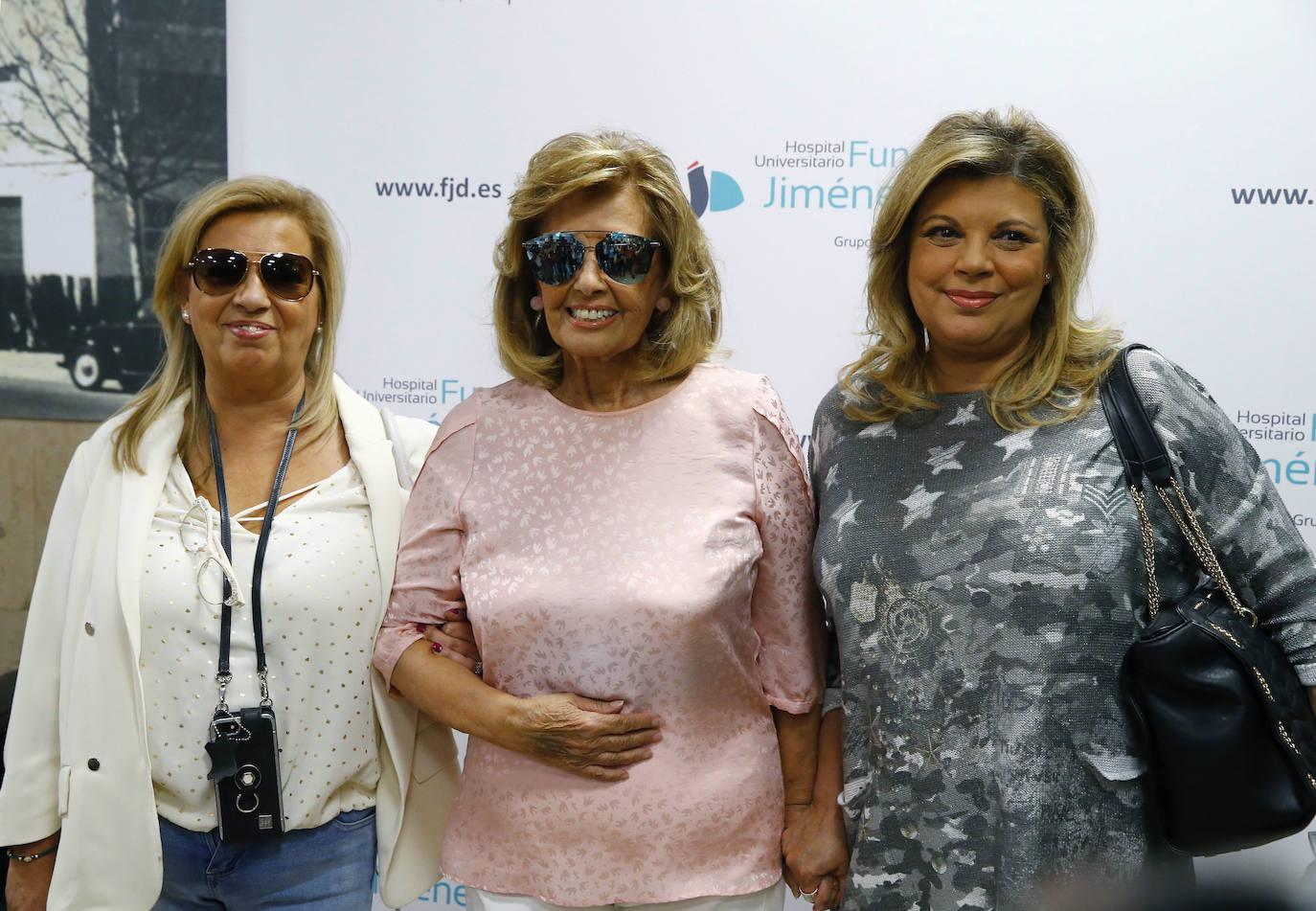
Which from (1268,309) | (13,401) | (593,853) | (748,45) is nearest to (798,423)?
(748,45)

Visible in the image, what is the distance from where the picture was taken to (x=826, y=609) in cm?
213

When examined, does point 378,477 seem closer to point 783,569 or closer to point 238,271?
point 238,271

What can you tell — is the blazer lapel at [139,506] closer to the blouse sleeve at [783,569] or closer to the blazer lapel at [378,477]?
the blazer lapel at [378,477]

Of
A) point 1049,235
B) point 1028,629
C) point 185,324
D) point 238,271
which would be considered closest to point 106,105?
point 185,324

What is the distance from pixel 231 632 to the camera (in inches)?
83.4

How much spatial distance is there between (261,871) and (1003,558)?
1.43 metres

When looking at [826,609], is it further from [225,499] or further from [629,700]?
[225,499]

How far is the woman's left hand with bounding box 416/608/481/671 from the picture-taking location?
215 cm

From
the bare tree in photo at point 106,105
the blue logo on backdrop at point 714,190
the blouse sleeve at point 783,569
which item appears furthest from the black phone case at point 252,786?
the bare tree in photo at point 106,105

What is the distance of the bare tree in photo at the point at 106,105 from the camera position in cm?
343

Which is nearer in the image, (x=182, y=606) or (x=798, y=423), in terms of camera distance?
(x=182, y=606)

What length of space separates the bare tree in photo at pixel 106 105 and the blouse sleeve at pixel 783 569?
7.12 feet

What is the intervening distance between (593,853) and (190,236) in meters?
1.37

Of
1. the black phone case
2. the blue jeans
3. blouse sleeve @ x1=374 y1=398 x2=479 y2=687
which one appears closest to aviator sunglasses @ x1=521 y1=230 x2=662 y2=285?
blouse sleeve @ x1=374 y1=398 x2=479 y2=687
